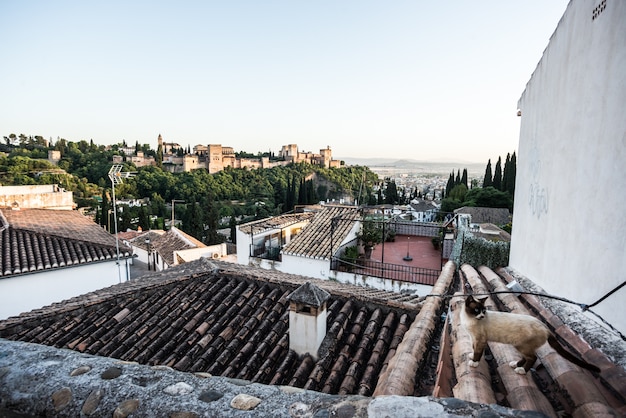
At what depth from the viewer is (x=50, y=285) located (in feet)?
31.0

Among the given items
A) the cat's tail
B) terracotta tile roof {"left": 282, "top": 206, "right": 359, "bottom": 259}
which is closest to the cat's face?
the cat's tail

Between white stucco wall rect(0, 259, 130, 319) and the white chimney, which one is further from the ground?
the white chimney

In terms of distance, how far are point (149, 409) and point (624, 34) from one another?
146 inches

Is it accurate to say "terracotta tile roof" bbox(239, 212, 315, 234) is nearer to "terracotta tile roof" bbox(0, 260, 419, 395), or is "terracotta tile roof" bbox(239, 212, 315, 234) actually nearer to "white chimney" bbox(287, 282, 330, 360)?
"terracotta tile roof" bbox(0, 260, 419, 395)

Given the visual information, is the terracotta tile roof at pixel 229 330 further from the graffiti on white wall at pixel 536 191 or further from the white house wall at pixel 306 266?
the white house wall at pixel 306 266

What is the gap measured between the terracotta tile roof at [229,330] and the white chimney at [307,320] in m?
0.12

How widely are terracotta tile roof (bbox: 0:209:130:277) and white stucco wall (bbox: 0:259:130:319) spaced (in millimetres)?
238

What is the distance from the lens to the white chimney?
3.92 m

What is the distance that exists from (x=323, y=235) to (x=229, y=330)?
30.0ft

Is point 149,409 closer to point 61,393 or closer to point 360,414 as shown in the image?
point 61,393

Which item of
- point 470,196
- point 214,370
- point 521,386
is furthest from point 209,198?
point 521,386

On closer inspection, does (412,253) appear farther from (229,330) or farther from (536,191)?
(229,330)

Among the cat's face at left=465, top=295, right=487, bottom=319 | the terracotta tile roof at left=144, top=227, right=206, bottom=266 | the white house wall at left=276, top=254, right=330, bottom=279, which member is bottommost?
the terracotta tile roof at left=144, top=227, right=206, bottom=266

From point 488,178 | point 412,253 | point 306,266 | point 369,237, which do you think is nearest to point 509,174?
point 488,178
